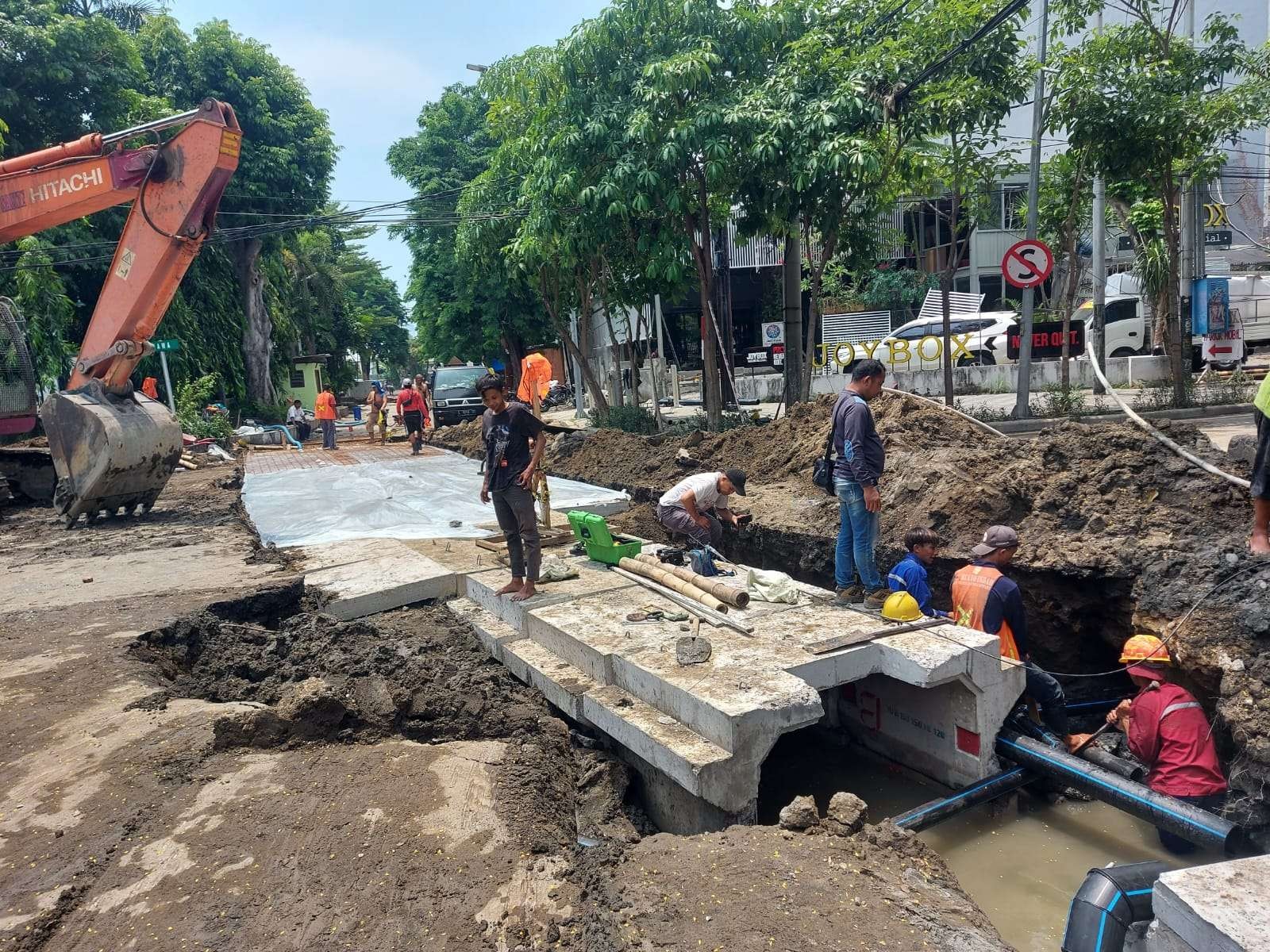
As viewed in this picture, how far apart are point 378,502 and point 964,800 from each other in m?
7.75

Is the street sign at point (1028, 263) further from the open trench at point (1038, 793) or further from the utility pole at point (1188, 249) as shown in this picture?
the open trench at point (1038, 793)

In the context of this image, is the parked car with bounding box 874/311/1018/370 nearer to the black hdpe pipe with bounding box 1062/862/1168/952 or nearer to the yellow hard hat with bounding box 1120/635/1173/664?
the yellow hard hat with bounding box 1120/635/1173/664

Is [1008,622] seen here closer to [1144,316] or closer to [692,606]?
[692,606]

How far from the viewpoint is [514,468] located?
5664mm

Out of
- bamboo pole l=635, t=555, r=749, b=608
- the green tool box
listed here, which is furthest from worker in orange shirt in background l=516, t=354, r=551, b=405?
bamboo pole l=635, t=555, r=749, b=608

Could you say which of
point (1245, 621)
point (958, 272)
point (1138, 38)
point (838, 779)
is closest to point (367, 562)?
point (838, 779)

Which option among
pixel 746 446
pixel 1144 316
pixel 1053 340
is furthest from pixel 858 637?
pixel 1144 316

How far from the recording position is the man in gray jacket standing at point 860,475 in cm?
535

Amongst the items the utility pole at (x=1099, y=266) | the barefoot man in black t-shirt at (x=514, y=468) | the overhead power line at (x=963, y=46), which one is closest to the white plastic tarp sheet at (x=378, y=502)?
the barefoot man in black t-shirt at (x=514, y=468)

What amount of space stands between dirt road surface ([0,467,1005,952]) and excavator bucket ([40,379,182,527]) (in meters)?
4.67

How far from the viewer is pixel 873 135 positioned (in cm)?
1109

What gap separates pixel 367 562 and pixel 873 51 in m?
8.67

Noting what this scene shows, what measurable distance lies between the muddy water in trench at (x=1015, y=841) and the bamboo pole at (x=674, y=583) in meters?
1.14

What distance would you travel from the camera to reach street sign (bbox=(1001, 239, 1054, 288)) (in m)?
10.7
